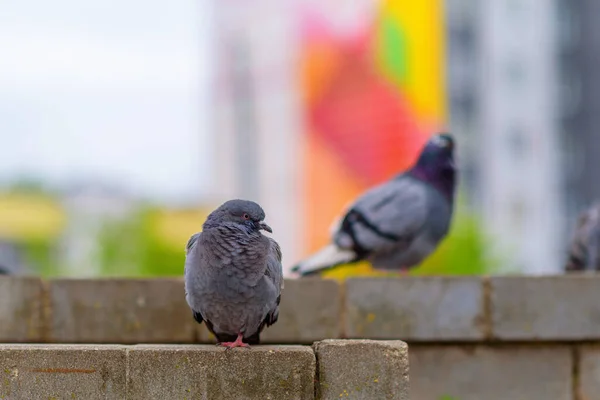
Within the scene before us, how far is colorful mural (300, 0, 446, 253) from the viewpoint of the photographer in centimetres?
2689

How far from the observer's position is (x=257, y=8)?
4100 centimetres

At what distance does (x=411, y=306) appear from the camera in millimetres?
6660

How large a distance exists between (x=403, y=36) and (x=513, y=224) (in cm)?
1415

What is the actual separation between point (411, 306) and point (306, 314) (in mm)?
717

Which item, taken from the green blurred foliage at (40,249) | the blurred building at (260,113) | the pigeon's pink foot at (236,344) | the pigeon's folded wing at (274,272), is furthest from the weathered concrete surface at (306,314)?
the green blurred foliage at (40,249)

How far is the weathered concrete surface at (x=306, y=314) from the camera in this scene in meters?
6.59

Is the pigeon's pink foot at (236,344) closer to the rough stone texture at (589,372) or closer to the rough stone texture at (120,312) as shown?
the rough stone texture at (120,312)

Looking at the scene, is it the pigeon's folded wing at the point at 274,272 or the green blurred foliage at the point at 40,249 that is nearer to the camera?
the pigeon's folded wing at the point at 274,272

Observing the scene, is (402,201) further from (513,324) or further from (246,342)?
(246,342)

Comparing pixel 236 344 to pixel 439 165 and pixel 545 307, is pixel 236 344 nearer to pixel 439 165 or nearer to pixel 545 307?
pixel 545 307

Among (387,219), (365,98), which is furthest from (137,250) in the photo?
(387,219)

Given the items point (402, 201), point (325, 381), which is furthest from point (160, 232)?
point (325, 381)

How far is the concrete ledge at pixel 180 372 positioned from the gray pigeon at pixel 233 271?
19 centimetres

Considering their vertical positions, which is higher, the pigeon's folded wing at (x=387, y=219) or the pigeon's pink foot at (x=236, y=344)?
the pigeon's folded wing at (x=387, y=219)
